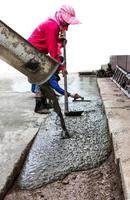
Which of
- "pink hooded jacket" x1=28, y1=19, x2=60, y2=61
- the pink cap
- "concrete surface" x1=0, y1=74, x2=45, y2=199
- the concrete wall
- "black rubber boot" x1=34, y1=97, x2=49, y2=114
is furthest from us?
the concrete wall

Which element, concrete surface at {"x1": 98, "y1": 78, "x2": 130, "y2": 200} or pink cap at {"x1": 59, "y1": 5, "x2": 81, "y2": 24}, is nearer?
concrete surface at {"x1": 98, "y1": 78, "x2": 130, "y2": 200}

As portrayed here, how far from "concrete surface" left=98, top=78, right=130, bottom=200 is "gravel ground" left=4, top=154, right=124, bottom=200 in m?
0.18

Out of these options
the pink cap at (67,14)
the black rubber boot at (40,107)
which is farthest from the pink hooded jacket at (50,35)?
the black rubber boot at (40,107)

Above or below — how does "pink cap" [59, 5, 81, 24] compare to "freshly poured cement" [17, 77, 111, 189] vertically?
above

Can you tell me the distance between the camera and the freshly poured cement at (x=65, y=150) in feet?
12.1

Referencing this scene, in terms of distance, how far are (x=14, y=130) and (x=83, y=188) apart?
1.68m

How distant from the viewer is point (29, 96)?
7.55m

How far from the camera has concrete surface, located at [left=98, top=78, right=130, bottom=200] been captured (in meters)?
3.12

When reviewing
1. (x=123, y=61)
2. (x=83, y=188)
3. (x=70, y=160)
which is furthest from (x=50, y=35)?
(x=123, y=61)

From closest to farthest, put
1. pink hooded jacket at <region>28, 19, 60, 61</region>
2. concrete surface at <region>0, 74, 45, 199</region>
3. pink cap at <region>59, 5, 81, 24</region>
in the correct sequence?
concrete surface at <region>0, 74, 45, 199</region> → pink cap at <region>59, 5, 81, 24</region> → pink hooded jacket at <region>28, 19, 60, 61</region>

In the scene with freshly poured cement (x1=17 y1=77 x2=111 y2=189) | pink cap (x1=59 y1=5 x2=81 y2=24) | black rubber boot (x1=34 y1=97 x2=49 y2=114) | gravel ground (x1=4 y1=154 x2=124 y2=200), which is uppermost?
pink cap (x1=59 y1=5 x2=81 y2=24)

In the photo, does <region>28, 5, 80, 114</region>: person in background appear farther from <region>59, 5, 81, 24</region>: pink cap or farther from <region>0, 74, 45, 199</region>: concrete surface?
<region>0, 74, 45, 199</region>: concrete surface

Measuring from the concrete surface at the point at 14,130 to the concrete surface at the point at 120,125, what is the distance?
0.86 meters

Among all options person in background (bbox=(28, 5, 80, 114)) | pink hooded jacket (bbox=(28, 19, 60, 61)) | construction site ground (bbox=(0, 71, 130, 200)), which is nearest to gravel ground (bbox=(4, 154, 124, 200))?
construction site ground (bbox=(0, 71, 130, 200))
